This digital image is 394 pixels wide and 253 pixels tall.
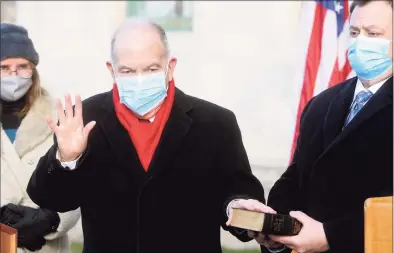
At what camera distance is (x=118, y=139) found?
222 cm

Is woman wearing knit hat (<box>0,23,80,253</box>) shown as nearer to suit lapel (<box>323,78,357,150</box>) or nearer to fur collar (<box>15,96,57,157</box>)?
fur collar (<box>15,96,57,157</box>)

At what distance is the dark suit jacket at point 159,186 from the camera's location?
2209 millimetres

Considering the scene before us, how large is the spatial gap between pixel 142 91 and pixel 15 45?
2.00 feet

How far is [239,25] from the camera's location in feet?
11.0

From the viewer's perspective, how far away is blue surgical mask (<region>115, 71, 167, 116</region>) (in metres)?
2.13

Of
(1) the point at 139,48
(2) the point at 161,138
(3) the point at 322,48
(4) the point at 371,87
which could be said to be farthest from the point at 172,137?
(3) the point at 322,48

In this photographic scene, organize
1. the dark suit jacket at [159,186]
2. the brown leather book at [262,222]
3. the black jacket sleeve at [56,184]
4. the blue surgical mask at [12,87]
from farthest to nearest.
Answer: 1. the blue surgical mask at [12,87]
2. the dark suit jacket at [159,186]
3. the black jacket sleeve at [56,184]
4. the brown leather book at [262,222]

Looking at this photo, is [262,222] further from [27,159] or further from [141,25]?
[27,159]

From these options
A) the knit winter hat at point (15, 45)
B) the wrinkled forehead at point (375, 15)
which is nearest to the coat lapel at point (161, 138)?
the knit winter hat at point (15, 45)

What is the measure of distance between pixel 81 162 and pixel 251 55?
1415 millimetres

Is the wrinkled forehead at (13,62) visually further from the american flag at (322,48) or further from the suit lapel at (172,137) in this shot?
the american flag at (322,48)

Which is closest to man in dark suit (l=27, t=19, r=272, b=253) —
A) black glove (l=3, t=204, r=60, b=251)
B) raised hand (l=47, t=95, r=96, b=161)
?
raised hand (l=47, t=95, r=96, b=161)

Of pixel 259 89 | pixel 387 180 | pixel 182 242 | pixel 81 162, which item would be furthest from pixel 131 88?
pixel 259 89

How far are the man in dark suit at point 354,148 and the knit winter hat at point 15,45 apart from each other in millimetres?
1008
